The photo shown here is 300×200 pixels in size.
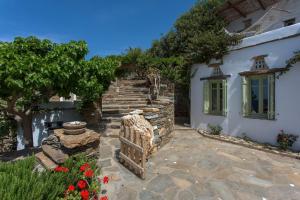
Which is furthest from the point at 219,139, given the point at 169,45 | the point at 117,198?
the point at 169,45

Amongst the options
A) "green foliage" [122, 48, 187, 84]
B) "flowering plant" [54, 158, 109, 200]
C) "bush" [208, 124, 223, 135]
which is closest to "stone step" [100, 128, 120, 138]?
"bush" [208, 124, 223, 135]

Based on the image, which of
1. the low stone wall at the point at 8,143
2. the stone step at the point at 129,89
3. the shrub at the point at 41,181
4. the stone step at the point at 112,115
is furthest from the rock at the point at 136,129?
the stone step at the point at 129,89

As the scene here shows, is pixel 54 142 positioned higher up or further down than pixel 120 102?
further down

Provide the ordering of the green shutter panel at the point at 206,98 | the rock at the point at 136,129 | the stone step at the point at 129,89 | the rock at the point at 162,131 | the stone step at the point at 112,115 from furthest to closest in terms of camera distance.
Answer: the stone step at the point at 129,89
the green shutter panel at the point at 206,98
the stone step at the point at 112,115
the rock at the point at 162,131
the rock at the point at 136,129

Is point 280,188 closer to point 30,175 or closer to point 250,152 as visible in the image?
point 250,152

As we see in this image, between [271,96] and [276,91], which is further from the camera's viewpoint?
[271,96]

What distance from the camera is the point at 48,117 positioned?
6.98 m

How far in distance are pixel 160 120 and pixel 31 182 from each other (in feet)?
13.3

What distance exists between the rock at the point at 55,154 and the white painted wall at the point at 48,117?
138 inches

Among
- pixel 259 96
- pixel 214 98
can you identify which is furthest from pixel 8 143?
pixel 259 96

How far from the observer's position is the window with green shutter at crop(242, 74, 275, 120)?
635 cm

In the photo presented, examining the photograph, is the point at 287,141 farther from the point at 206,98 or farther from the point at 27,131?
the point at 27,131

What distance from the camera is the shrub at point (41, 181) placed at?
223 cm

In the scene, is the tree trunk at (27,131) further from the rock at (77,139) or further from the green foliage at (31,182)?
the green foliage at (31,182)
